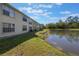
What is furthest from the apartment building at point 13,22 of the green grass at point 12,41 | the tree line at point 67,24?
the tree line at point 67,24

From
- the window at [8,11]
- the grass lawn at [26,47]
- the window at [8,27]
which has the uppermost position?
the window at [8,11]

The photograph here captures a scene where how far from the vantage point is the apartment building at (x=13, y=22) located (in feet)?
16.2

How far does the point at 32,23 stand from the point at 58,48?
108 centimetres

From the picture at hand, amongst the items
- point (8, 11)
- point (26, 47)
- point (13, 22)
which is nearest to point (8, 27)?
point (13, 22)

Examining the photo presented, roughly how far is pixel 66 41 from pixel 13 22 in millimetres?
1809

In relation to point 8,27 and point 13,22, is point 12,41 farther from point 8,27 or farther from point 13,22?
point 13,22

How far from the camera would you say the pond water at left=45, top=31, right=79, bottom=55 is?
4.67 meters

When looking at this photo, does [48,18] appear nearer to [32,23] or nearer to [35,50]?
[32,23]

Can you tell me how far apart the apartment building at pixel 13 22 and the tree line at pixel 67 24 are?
0.46 meters

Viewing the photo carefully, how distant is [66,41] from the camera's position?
15.5 feet

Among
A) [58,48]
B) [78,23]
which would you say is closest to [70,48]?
[58,48]

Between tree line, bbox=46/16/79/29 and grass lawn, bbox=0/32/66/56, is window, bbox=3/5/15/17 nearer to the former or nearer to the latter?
grass lawn, bbox=0/32/66/56

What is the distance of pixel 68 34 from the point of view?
4.78m

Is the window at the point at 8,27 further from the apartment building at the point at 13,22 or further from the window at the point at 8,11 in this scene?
the window at the point at 8,11
